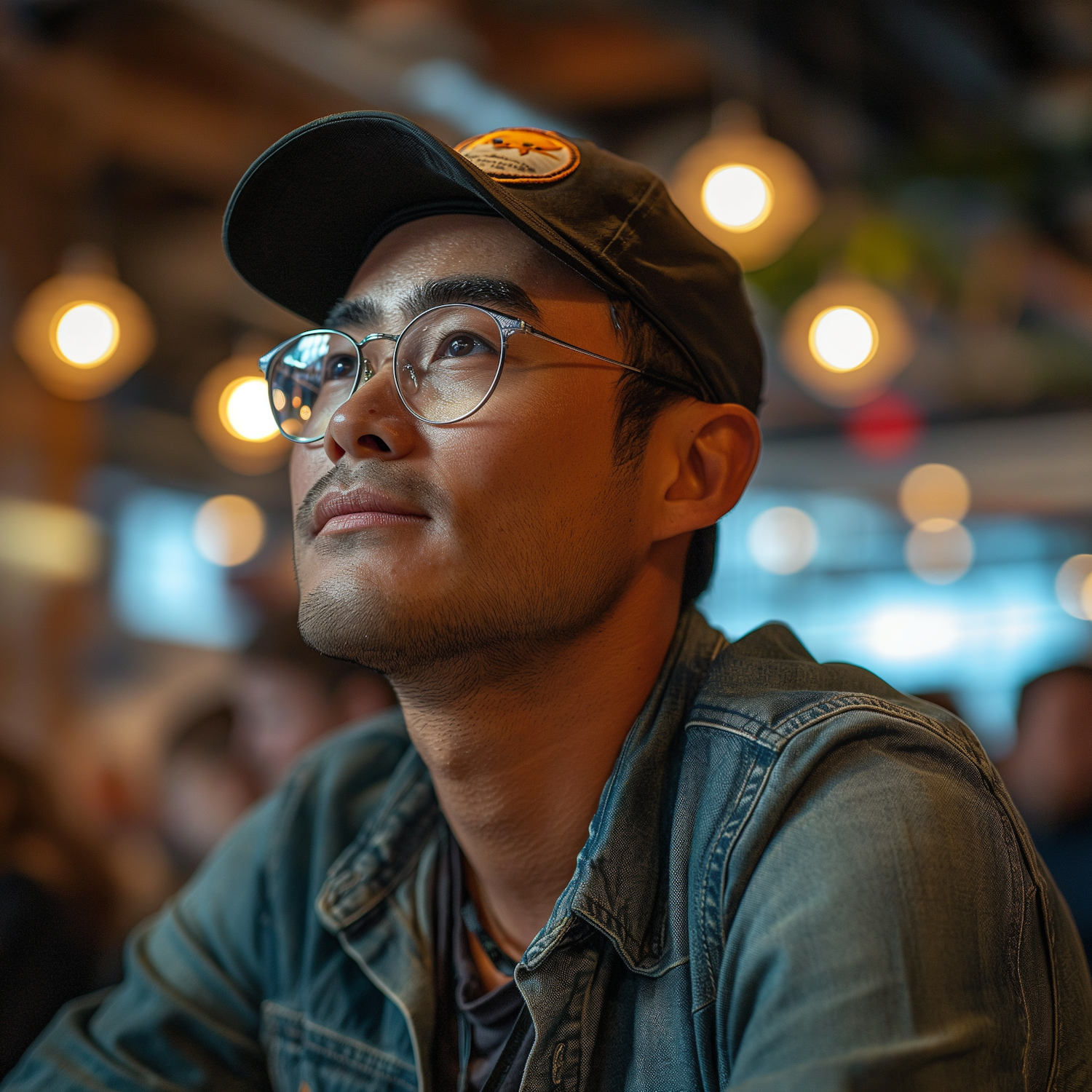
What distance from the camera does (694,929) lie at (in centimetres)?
114

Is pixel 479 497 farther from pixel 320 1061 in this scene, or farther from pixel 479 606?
pixel 320 1061

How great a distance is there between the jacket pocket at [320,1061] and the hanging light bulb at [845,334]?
13.0 feet

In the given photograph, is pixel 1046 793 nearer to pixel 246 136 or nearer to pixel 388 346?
pixel 388 346

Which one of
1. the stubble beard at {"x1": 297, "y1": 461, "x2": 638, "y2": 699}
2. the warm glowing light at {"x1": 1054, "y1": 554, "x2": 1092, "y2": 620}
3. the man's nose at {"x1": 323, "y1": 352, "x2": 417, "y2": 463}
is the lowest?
the stubble beard at {"x1": 297, "y1": 461, "x2": 638, "y2": 699}

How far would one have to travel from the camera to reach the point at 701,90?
5.53 metres

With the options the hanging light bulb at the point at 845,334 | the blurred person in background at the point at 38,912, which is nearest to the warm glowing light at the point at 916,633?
the hanging light bulb at the point at 845,334

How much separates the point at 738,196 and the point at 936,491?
6700mm

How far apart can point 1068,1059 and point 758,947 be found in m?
0.41

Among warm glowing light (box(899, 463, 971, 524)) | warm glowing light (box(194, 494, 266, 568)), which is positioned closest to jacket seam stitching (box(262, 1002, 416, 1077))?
warm glowing light (box(194, 494, 266, 568))

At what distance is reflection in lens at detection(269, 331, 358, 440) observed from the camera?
1.45 meters

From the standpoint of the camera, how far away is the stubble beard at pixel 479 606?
1257mm

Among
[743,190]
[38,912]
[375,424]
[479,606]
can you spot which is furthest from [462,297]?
[743,190]

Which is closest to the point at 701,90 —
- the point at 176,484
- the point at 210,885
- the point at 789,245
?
the point at 789,245

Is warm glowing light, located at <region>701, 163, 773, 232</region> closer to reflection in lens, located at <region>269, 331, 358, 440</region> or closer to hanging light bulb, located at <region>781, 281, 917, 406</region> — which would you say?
hanging light bulb, located at <region>781, 281, 917, 406</region>
